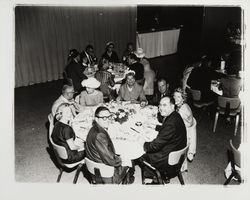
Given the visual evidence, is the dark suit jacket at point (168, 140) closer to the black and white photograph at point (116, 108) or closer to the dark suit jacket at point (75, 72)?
the black and white photograph at point (116, 108)

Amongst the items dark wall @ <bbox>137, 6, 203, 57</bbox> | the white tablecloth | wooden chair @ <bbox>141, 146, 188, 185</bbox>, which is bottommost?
wooden chair @ <bbox>141, 146, 188, 185</bbox>

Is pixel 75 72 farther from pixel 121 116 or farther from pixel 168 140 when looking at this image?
pixel 168 140

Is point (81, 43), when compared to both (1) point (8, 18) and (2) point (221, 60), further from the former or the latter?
(1) point (8, 18)

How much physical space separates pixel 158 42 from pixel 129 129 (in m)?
8.43

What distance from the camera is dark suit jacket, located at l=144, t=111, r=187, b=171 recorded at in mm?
4074

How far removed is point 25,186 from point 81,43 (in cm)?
747

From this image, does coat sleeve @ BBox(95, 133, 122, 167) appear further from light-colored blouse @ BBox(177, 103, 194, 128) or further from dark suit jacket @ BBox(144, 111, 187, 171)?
light-colored blouse @ BBox(177, 103, 194, 128)

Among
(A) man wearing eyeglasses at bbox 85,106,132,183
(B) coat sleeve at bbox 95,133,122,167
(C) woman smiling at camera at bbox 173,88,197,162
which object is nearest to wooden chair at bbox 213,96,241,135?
(C) woman smiling at camera at bbox 173,88,197,162

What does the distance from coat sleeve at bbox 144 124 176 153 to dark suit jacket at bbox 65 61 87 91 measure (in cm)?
334

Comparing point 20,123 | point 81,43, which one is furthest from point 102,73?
point 81,43

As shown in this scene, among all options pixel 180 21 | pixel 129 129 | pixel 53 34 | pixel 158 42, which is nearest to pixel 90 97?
pixel 129 129

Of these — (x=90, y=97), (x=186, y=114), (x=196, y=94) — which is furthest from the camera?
(x=196, y=94)

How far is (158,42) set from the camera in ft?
40.5

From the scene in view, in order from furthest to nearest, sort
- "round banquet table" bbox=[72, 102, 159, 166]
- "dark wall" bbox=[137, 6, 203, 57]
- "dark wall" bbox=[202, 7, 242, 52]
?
1. "dark wall" bbox=[137, 6, 203, 57]
2. "dark wall" bbox=[202, 7, 242, 52]
3. "round banquet table" bbox=[72, 102, 159, 166]
